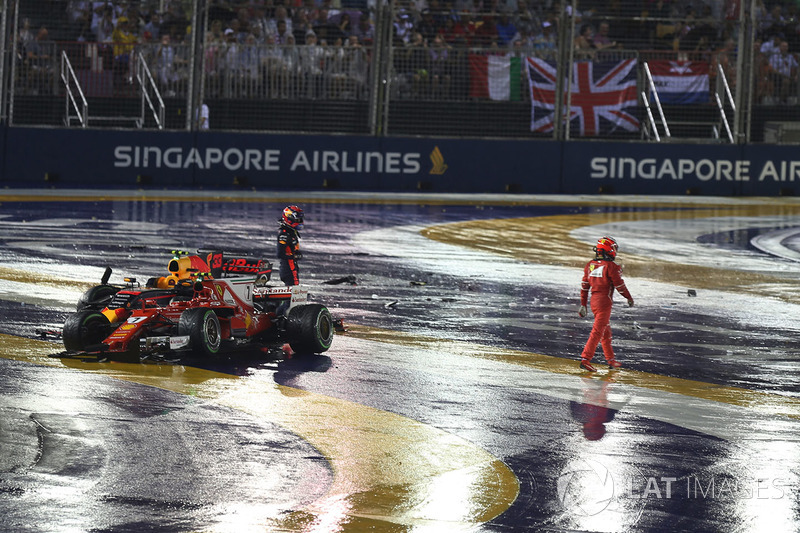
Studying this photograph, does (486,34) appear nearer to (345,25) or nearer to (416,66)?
(416,66)

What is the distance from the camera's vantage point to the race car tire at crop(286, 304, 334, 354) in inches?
422

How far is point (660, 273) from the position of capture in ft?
55.8

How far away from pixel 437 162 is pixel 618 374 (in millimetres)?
17983

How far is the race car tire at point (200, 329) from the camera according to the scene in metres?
10.0

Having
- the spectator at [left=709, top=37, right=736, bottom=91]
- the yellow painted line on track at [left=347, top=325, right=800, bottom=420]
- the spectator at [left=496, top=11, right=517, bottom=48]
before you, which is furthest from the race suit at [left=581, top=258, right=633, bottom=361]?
the spectator at [left=709, top=37, right=736, bottom=91]

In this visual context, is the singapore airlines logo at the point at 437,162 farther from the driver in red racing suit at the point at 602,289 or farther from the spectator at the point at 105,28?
the driver in red racing suit at the point at 602,289

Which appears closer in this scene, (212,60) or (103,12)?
(212,60)

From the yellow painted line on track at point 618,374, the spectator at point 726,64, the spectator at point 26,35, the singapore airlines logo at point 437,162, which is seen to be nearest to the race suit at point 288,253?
the yellow painted line on track at point 618,374

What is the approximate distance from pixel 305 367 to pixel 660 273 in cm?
820

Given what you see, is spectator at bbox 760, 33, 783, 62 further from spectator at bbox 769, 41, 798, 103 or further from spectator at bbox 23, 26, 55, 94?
spectator at bbox 23, 26, 55, 94

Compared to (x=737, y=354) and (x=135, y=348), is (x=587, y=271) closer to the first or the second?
(x=737, y=354)

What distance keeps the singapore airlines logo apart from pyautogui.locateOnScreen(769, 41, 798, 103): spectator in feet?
26.4

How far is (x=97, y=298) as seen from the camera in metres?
10.8

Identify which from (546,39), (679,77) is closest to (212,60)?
(546,39)
